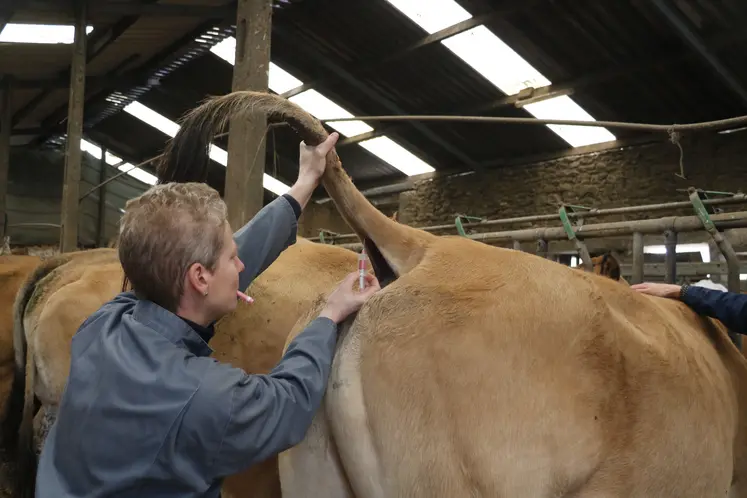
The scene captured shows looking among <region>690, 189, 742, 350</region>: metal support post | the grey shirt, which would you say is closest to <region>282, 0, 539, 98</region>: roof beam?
<region>690, 189, 742, 350</region>: metal support post

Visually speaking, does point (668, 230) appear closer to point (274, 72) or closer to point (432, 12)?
point (432, 12)

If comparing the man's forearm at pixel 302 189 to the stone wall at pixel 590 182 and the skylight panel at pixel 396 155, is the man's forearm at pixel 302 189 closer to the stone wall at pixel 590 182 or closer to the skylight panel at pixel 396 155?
the stone wall at pixel 590 182

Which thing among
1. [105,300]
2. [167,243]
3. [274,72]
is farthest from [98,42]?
[167,243]

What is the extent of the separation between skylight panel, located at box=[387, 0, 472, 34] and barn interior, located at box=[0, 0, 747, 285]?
32mm

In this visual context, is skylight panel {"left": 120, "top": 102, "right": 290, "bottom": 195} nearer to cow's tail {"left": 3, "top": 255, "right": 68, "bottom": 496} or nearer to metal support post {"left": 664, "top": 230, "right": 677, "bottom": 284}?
cow's tail {"left": 3, "top": 255, "right": 68, "bottom": 496}

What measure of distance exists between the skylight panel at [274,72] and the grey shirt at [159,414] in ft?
39.6

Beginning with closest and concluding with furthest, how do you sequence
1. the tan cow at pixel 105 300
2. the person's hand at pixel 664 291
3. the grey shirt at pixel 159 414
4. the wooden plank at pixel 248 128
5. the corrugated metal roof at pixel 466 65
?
the grey shirt at pixel 159 414 < the tan cow at pixel 105 300 < the person's hand at pixel 664 291 < the wooden plank at pixel 248 128 < the corrugated metal roof at pixel 466 65

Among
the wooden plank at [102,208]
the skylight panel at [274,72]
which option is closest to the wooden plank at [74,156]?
the skylight panel at [274,72]

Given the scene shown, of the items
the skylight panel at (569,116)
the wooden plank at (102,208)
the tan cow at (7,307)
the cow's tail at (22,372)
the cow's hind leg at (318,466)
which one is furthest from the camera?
the wooden plank at (102,208)

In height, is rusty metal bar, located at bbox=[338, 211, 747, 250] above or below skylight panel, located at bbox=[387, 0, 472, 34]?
below

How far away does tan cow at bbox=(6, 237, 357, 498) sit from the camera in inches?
106

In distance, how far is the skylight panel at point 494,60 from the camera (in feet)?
33.2

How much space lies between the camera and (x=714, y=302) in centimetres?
266

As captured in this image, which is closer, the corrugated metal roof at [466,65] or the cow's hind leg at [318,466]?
the cow's hind leg at [318,466]
